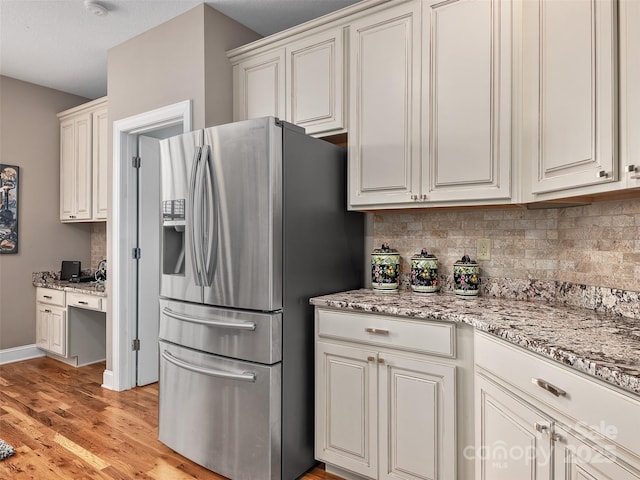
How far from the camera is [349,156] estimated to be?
2361mm

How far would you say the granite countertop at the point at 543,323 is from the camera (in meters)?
1.06

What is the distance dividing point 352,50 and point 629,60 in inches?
55.7

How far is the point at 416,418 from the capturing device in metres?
1.82

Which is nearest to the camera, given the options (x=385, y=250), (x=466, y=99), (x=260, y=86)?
(x=466, y=99)

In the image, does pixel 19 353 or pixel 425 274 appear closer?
pixel 425 274

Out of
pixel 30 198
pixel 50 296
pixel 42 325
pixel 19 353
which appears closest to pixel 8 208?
pixel 30 198

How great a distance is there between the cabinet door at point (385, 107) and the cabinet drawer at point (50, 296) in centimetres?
319

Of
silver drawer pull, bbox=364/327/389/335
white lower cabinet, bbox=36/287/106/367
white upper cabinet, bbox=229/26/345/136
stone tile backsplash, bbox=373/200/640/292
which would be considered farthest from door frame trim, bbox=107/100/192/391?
silver drawer pull, bbox=364/327/389/335

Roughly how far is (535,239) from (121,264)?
9.69 ft

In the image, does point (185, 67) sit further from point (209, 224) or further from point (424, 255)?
point (424, 255)

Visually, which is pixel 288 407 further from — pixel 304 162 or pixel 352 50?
pixel 352 50

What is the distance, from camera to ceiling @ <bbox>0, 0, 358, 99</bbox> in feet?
9.04

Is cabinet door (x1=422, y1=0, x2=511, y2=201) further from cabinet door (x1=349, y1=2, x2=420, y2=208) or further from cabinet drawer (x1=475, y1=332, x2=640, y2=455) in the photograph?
cabinet drawer (x1=475, y1=332, x2=640, y2=455)

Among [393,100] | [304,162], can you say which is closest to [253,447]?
[304,162]
